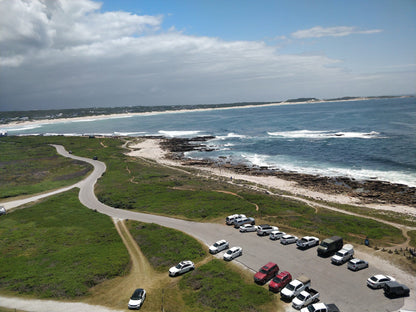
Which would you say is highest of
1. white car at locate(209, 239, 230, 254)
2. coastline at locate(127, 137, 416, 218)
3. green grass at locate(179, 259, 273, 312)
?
white car at locate(209, 239, 230, 254)

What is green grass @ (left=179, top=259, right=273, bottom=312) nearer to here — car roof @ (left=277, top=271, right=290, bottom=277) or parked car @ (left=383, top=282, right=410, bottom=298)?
car roof @ (left=277, top=271, right=290, bottom=277)

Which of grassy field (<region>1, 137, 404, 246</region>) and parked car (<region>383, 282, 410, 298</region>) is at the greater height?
parked car (<region>383, 282, 410, 298</region>)

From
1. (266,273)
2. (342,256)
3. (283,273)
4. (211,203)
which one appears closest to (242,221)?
(211,203)

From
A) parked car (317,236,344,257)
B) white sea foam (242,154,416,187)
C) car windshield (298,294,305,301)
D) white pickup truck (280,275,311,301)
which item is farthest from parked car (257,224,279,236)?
white sea foam (242,154,416,187)

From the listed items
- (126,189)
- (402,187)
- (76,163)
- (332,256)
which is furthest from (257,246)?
(76,163)

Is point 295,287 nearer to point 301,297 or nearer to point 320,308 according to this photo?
point 301,297

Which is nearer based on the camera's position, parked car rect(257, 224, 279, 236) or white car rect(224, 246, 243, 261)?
white car rect(224, 246, 243, 261)

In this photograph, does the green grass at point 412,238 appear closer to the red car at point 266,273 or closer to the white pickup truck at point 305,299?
the white pickup truck at point 305,299
